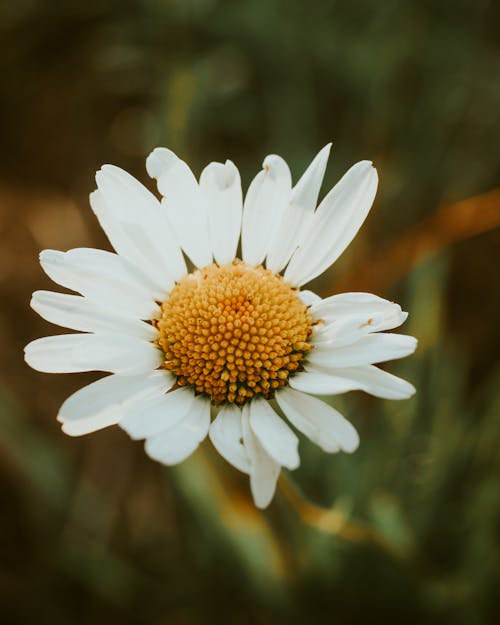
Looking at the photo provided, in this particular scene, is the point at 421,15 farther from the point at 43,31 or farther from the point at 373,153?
the point at 43,31

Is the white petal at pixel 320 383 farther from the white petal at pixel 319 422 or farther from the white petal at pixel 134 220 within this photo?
the white petal at pixel 134 220

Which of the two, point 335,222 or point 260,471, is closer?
point 260,471

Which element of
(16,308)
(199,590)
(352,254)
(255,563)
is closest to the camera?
(255,563)

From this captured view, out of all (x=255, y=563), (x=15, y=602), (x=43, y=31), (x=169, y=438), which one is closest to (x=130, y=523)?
(x=15, y=602)

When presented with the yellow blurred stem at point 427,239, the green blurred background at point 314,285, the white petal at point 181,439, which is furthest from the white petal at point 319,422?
the yellow blurred stem at point 427,239

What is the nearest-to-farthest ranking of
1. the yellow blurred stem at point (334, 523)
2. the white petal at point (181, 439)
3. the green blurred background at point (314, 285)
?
the white petal at point (181, 439)
the yellow blurred stem at point (334, 523)
the green blurred background at point (314, 285)

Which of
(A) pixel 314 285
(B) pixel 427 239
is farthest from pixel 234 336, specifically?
(A) pixel 314 285

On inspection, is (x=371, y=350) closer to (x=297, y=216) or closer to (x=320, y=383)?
(x=320, y=383)
